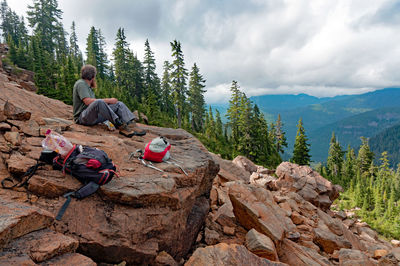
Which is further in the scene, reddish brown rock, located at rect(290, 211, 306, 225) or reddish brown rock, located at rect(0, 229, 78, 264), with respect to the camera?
reddish brown rock, located at rect(290, 211, 306, 225)

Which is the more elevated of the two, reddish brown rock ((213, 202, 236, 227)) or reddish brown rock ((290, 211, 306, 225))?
reddish brown rock ((213, 202, 236, 227))

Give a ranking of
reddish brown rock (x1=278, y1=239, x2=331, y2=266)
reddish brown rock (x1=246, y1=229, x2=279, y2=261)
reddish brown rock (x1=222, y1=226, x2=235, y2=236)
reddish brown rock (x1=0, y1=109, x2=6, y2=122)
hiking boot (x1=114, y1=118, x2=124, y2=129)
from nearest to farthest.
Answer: reddish brown rock (x1=0, y1=109, x2=6, y2=122) < reddish brown rock (x1=246, y1=229, x2=279, y2=261) < reddish brown rock (x1=278, y1=239, x2=331, y2=266) < reddish brown rock (x1=222, y1=226, x2=235, y2=236) < hiking boot (x1=114, y1=118, x2=124, y2=129)

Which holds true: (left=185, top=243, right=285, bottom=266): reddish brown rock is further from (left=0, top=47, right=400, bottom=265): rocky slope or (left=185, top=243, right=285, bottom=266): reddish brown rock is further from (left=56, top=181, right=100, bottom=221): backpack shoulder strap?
(left=56, top=181, right=100, bottom=221): backpack shoulder strap

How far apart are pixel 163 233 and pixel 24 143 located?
3819mm

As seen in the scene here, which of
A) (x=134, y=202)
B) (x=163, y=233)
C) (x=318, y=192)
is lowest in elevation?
(x=318, y=192)

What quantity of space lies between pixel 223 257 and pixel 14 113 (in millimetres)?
6247

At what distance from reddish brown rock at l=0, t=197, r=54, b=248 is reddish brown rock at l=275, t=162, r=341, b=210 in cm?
1791

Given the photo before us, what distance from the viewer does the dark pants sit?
6.40m

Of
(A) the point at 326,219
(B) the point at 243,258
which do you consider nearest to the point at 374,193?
(A) the point at 326,219

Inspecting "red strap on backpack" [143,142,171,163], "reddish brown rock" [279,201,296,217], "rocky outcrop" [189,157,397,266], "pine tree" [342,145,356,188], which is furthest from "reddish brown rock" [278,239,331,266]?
"pine tree" [342,145,356,188]

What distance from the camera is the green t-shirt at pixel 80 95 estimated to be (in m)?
6.44

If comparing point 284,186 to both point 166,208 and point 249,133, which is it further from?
point 249,133

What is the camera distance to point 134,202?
4109 mm

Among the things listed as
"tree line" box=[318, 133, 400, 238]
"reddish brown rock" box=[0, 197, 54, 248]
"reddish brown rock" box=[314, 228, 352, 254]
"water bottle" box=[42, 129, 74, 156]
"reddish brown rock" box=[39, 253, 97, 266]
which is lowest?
"tree line" box=[318, 133, 400, 238]
